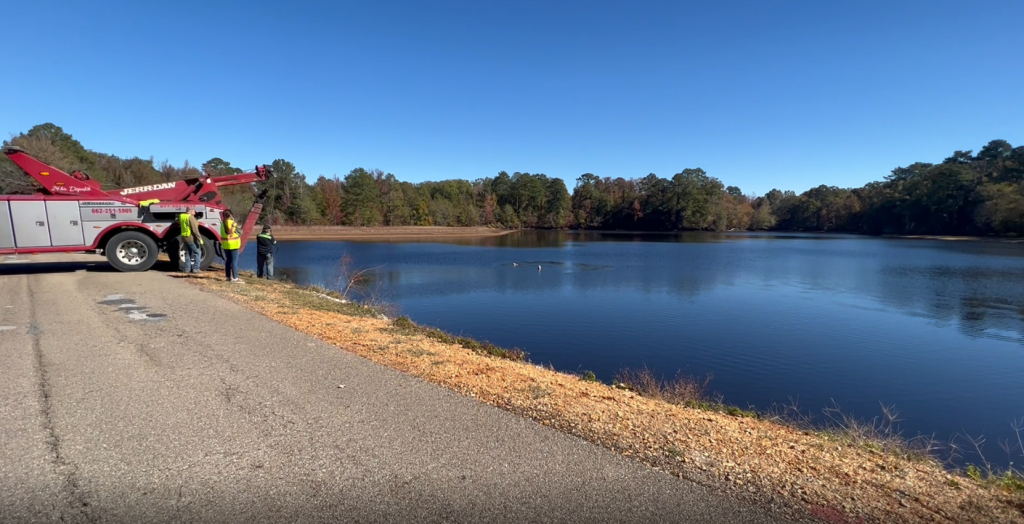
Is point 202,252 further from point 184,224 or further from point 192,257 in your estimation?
point 184,224

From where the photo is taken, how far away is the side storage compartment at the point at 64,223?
12422mm

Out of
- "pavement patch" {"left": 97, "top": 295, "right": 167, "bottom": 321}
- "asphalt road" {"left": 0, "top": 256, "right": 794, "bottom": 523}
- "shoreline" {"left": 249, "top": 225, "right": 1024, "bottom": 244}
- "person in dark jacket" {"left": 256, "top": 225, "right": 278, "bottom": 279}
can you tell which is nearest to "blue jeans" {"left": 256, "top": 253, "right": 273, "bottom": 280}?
"person in dark jacket" {"left": 256, "top": 225, "right": 278, "bottom": 279}

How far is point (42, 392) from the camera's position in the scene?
15.5 ft

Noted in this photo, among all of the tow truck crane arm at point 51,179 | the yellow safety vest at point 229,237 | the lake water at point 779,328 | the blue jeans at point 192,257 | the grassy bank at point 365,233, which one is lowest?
the lake water at point 779,328

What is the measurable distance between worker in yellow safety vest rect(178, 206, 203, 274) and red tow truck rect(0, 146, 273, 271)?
26 cm

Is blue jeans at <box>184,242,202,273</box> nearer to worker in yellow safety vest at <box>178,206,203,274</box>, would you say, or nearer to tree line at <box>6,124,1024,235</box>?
worker in yellow safety vest at <box>178,206,203,274</box>

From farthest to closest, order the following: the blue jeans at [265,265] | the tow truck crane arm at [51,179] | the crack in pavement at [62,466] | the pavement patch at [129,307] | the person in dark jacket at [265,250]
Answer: the blue jeans at [265,265] → the person in dark jacket at [265,250] → the tow truck crane arm at [51,179] → the pavement patch at [129,307] → the crack in pavement at [62,466]

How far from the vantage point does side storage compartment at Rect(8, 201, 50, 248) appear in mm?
12055

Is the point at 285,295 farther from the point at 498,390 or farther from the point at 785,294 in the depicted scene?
the point at 785,294

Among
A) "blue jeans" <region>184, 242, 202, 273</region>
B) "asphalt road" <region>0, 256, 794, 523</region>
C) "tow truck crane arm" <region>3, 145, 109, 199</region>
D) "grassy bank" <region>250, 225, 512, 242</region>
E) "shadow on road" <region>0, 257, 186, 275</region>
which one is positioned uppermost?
"tow truck crane arm" <region>3, 145, 109, 199</region>

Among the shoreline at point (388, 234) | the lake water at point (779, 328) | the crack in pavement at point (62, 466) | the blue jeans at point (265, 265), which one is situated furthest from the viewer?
the shoreline at point (388, 234)

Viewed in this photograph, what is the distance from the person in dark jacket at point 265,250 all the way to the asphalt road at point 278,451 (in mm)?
9051

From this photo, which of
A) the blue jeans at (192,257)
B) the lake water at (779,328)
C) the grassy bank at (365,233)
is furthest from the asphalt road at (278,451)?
the grassy bank at (365,233)

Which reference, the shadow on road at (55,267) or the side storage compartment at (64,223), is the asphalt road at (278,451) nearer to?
the side storage compartment at (64,223)
